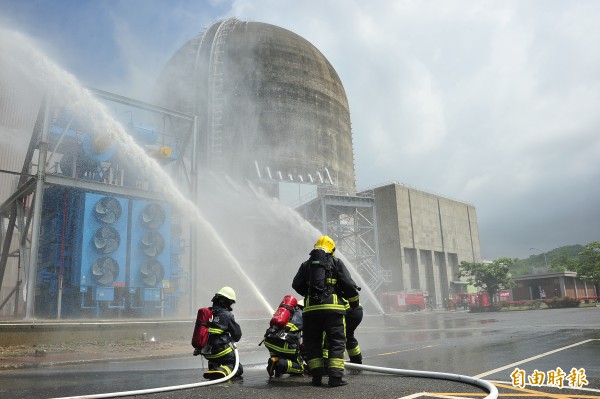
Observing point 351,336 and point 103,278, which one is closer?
point 351,336

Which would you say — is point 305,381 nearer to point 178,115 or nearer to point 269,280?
point 178,115

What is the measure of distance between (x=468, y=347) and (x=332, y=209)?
3415cm

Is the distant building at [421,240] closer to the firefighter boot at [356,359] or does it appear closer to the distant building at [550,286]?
the distant building at [550,286]

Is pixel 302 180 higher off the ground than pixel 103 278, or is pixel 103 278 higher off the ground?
pixel 302 180

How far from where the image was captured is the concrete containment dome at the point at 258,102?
40.8 m

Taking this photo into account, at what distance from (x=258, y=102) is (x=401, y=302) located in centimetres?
2430

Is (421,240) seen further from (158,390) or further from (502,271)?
(158,390)

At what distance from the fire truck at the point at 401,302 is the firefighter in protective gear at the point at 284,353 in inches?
1549

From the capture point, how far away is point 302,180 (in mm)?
42906

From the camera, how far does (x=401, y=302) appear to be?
4409 cm

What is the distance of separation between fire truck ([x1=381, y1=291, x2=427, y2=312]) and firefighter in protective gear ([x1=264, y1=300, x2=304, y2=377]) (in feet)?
129

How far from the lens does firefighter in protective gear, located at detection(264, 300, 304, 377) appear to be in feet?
20.0

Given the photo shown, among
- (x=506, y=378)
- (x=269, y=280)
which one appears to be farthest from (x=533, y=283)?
(x=506, y=378)

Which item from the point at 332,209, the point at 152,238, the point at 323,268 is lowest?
the point at 323,268
